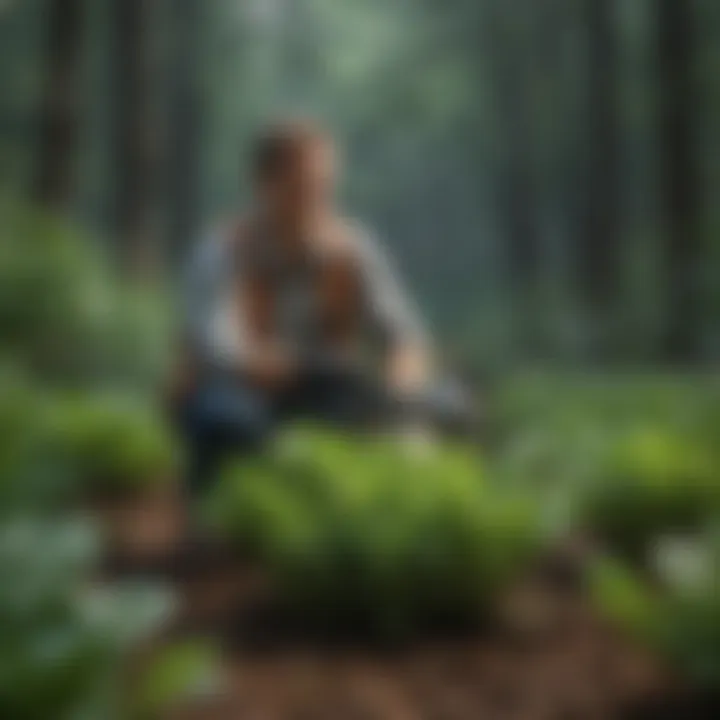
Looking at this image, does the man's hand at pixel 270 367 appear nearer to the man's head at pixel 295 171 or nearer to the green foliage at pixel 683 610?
the man's head at pixel 295 171

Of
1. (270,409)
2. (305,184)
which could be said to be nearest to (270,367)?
(270,409)

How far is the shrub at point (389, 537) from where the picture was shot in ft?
2.87

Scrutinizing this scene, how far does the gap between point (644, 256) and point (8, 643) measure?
545 millimetres

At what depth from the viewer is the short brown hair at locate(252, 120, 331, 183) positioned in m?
0.95

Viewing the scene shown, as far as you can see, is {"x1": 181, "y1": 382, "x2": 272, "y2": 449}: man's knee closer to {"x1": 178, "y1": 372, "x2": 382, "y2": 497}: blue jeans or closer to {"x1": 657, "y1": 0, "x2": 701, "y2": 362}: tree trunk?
{"x1": 178, "y1": 372, "x2": 382, "y2": 497}: blue jeans

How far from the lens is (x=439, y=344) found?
94 centimetres

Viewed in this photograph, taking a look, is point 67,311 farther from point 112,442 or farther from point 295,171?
point 295,171

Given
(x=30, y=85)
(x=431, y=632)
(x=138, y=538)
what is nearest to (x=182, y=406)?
(x=138, y=538)

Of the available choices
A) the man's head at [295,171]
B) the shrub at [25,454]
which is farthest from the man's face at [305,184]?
the shrub at [25,454]

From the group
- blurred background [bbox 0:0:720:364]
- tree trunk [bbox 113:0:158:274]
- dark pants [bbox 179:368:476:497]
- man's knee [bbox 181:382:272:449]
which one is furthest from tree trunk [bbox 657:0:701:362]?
tree trunk [bbox 113:0:158:274]

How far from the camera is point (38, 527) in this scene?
830 mm

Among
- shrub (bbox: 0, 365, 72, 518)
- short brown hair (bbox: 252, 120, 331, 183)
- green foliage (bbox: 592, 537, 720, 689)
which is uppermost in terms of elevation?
short brown hair (bbox: 252, 120, 331, 183)

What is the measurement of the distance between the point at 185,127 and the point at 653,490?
466 millimetres

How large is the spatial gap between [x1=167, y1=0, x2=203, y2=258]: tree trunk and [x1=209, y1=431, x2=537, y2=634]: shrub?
0.19 meters
